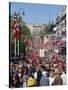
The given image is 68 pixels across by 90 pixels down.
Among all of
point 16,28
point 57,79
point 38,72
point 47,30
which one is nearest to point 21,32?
point 16,28

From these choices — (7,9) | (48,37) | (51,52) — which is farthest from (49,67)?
(7,9)

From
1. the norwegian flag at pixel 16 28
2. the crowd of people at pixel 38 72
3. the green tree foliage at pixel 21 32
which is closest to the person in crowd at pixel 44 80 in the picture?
the crowd of people at pixel 38 72

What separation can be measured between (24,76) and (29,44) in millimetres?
239

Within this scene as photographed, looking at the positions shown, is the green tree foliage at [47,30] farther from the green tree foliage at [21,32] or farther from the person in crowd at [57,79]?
the person in crowd at [57,79]

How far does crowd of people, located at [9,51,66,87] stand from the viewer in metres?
1.77

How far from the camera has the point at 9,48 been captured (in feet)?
5.81

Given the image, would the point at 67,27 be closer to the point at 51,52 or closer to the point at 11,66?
the point at 51,52

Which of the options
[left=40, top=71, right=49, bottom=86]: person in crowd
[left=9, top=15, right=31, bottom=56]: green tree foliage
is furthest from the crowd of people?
[left=9, top=15, right=31, bottom=56]: green tree foliage

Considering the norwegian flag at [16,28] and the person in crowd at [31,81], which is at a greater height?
the norwegian flag at [16,28]

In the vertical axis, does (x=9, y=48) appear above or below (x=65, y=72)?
above

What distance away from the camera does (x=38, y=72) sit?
1.81 m

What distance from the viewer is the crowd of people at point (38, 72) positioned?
5.82ft

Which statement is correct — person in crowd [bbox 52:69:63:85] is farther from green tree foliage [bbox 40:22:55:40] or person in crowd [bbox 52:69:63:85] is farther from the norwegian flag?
the norwegian flag

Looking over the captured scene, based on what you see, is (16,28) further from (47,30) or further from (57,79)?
(57,79)
